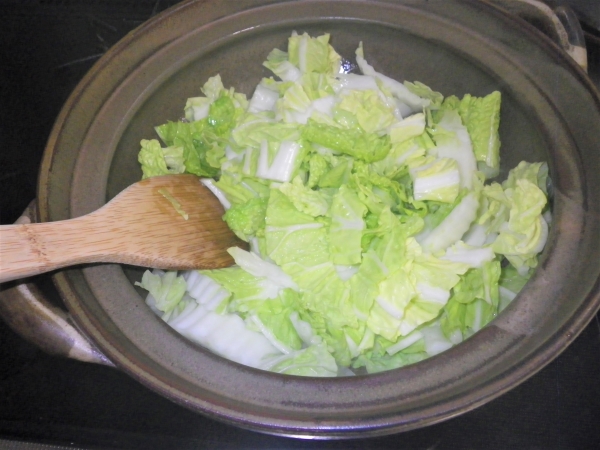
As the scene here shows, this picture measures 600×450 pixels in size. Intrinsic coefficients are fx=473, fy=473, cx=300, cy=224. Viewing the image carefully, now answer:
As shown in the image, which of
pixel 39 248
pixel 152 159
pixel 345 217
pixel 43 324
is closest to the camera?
pixel 39 248

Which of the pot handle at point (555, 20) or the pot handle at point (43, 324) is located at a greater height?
the pot handle at point (555, 20)

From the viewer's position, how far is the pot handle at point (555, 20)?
5.48 ft

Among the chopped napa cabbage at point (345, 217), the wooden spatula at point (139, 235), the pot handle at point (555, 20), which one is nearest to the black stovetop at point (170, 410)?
the chopped napa cabbage at point (345, 217)

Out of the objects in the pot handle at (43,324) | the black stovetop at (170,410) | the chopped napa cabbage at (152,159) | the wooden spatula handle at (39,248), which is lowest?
the black stovetop at (170,410)

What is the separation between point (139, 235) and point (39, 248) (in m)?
0.29

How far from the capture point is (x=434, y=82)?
1.90m

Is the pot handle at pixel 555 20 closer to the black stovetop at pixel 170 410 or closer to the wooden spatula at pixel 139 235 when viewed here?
the black stovetop at pixel 170 410

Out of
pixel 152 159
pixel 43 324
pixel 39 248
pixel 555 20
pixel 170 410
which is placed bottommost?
pixel 170 410

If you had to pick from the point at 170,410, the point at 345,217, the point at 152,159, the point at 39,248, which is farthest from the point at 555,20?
the point at 170,410

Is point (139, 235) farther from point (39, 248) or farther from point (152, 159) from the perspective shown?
point (152, 159)

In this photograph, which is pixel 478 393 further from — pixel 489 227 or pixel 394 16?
pixel 394 16

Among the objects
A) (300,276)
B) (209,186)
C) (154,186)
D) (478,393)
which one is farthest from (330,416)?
(209,186)

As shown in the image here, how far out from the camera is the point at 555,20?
1.70m

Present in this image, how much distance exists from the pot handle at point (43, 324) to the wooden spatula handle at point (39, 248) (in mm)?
216
